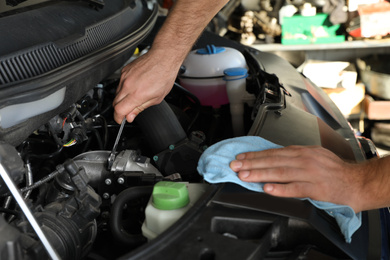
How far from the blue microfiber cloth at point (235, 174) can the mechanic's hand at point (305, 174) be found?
0.01 metres

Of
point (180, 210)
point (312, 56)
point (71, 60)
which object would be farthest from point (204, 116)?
point (312, 56)

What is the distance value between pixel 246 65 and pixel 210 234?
968 mm

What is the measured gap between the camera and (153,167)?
1.05 metres

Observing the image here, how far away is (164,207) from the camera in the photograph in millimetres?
767

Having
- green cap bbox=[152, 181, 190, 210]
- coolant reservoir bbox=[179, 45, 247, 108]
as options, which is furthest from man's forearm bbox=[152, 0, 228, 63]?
green cap bbox=[152, 181, 190, 210]

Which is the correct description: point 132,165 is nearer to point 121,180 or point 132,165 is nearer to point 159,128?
point 121,180

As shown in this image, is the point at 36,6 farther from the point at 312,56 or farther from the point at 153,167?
the point at 312,56

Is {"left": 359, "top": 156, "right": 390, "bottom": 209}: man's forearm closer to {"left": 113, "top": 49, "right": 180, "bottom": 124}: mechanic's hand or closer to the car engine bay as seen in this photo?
the car engine bay

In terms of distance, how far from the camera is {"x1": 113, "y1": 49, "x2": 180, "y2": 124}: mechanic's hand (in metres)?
1.08

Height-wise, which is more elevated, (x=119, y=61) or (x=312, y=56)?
(x=119, y=61)

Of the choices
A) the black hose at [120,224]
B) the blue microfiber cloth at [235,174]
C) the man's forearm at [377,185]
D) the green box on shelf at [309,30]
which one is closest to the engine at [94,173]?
the black hose at [120,224]

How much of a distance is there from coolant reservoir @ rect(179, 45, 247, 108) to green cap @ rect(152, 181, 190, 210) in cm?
76

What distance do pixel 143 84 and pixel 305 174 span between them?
46 cm

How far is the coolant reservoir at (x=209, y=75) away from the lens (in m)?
1.50
